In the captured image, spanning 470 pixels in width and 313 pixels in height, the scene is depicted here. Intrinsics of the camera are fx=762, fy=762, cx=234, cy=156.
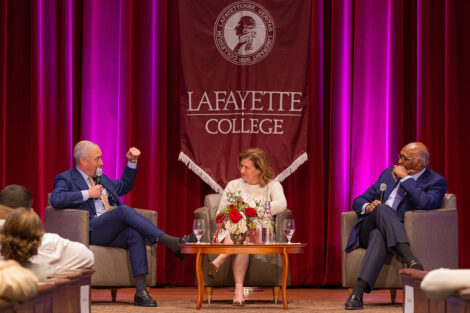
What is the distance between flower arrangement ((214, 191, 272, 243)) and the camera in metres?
4.90

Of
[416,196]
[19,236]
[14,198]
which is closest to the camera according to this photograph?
[19,236]

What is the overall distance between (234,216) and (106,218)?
0.90 meters

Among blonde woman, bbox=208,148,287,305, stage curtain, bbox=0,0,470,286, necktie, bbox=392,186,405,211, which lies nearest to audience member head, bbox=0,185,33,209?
blonde woman, bbox=208,148,287,305

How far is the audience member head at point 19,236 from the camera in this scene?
7.78ft

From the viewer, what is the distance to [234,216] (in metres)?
4.89

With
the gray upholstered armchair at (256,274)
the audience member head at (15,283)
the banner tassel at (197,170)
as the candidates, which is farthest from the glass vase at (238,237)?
the audience member head at (15,283)

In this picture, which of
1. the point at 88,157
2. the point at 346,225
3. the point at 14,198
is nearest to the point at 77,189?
the point at 88,157

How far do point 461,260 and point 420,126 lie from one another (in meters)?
1.18

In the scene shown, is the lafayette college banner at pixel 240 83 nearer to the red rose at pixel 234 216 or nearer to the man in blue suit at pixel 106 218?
the man in blue suit at pixel 106 218

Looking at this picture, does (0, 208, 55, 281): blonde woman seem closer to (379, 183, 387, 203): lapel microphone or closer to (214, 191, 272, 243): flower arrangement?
(214, 191, 272, 243): flower arrangement

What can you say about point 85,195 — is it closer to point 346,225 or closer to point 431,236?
point 346,225

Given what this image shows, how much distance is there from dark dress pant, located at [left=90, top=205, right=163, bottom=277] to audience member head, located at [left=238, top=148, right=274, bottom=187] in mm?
856

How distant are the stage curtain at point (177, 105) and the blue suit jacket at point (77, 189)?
709 millimetres

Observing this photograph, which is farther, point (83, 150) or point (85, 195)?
point (83, 150)
